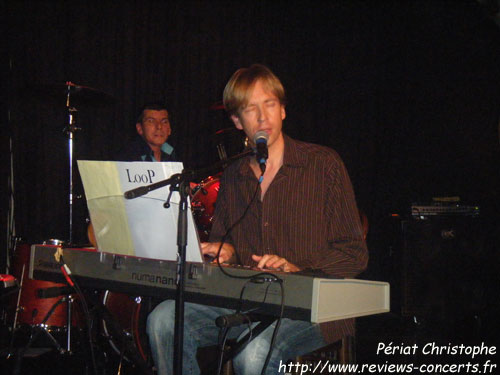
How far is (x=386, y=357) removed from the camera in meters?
3.86

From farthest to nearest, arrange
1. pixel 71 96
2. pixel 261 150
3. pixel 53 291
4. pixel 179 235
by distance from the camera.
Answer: pixel 71 96
pixel 53 291
pixel 261 150
pixel 179 235

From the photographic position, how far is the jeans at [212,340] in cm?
208

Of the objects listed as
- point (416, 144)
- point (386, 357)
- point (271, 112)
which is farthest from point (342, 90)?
point (271, 112)

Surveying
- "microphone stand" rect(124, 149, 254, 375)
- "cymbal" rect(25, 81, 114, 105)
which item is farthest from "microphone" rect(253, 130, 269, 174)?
"cymbal" rect(25, 81, 114, 105)

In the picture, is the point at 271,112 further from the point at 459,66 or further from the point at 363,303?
the point at 459,66

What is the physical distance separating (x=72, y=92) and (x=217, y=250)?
2522 millimetres

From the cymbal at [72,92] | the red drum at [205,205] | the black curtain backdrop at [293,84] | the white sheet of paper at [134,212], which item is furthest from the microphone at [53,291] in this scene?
the black curtain backdrop at [293,84]

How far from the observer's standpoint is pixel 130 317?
367 centimetres

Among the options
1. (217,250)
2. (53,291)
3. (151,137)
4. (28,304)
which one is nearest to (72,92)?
(151,137)

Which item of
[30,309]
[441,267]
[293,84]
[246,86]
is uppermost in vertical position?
[293,84]

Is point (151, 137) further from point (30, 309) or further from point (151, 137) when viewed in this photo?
point (30, 309)

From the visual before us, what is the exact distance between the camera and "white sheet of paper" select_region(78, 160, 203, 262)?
186 centimetres

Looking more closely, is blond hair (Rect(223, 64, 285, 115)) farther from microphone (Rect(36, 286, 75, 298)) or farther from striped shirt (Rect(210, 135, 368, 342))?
microphone (Rect(36, 286, 75, 298))

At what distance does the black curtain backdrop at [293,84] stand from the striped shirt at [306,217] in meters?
2.15
